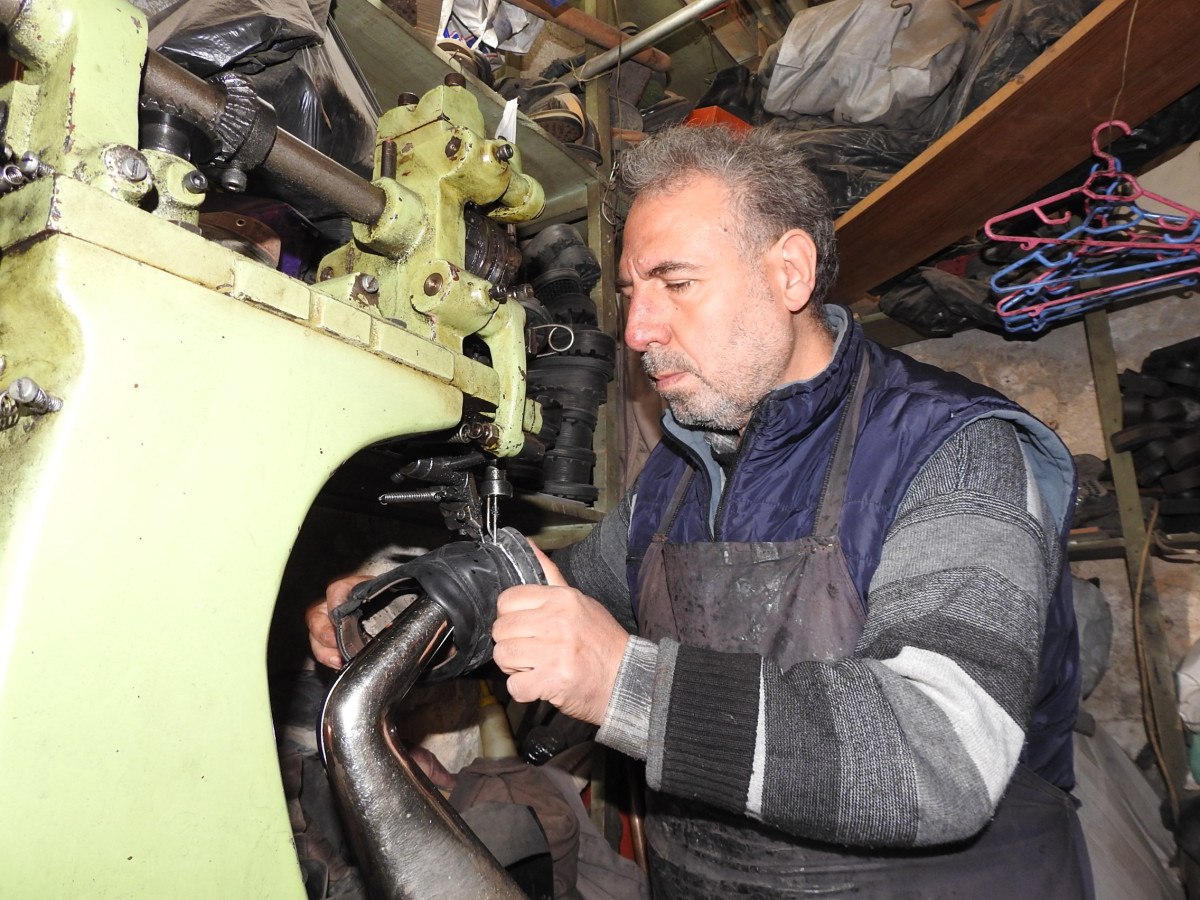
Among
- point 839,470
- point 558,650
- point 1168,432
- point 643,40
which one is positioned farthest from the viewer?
point 643,40

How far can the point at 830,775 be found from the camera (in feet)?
2.16

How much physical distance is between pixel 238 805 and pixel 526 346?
2.42ft

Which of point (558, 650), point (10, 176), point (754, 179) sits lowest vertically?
point (558, 650)

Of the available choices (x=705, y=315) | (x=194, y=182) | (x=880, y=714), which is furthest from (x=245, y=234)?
(x=880, y=714)

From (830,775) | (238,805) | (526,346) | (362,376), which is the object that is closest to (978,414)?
(830,775)

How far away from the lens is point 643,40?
2150mm

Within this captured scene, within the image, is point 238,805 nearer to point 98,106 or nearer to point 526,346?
point 98,106

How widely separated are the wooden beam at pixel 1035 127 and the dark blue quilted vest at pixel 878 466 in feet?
2.60

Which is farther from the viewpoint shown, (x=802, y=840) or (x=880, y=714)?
(x=802, y=840)

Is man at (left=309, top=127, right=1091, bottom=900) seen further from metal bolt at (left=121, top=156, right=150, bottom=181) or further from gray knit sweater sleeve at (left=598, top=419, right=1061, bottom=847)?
metal bolt at (left=121, top=156, right=150, bottom=181)

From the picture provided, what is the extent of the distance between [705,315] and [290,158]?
2.16ft

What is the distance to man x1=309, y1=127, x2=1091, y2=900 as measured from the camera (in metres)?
0.68

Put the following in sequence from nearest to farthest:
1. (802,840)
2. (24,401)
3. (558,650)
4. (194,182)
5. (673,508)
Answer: (24,401) < (194,182) < (558,650) < (802,840) < (673,508)

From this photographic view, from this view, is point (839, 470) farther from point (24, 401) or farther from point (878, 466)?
point (24, 401)
